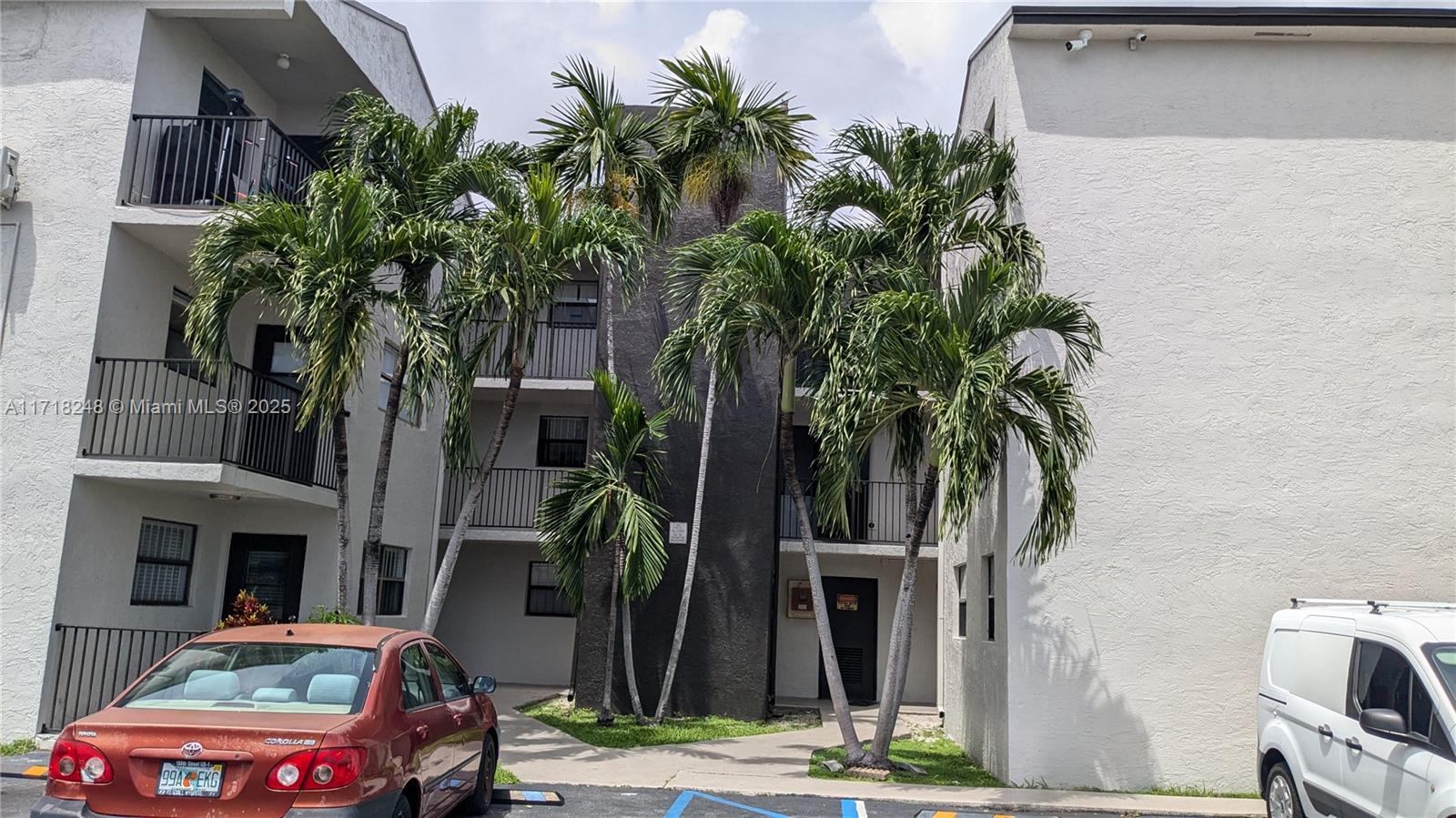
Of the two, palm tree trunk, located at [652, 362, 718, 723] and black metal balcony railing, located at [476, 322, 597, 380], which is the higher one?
black metal balcony railing, located at [476, 322, 597, 380]

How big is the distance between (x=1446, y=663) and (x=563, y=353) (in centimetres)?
1517

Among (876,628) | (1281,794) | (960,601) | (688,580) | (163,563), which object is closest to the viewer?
(1281,794)

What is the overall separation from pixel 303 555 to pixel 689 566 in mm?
5240

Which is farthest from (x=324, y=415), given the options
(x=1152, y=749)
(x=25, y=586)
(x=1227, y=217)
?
(x=1227, y=217)

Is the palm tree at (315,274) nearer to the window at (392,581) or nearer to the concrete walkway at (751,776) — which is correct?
the concrete walkway at (751,776)

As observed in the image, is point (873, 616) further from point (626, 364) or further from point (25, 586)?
point (25, 586)

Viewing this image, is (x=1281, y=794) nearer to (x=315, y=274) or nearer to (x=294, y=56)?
(x=315, y=274)

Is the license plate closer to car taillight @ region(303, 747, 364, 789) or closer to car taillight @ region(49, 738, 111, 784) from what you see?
car taillight @ region(49, 738, 111, 784)

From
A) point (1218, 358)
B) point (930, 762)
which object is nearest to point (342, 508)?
point (930, 762)

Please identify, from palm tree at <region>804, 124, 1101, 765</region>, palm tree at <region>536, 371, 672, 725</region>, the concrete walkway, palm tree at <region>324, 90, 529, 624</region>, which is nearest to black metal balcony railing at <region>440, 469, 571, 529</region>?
palm tree at <region>536, 371, 672, 725</region>

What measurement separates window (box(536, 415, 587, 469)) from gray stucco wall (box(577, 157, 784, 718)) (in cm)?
483

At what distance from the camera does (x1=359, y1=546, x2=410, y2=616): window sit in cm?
1619

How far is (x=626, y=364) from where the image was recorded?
618 inches

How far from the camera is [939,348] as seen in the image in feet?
30.3
